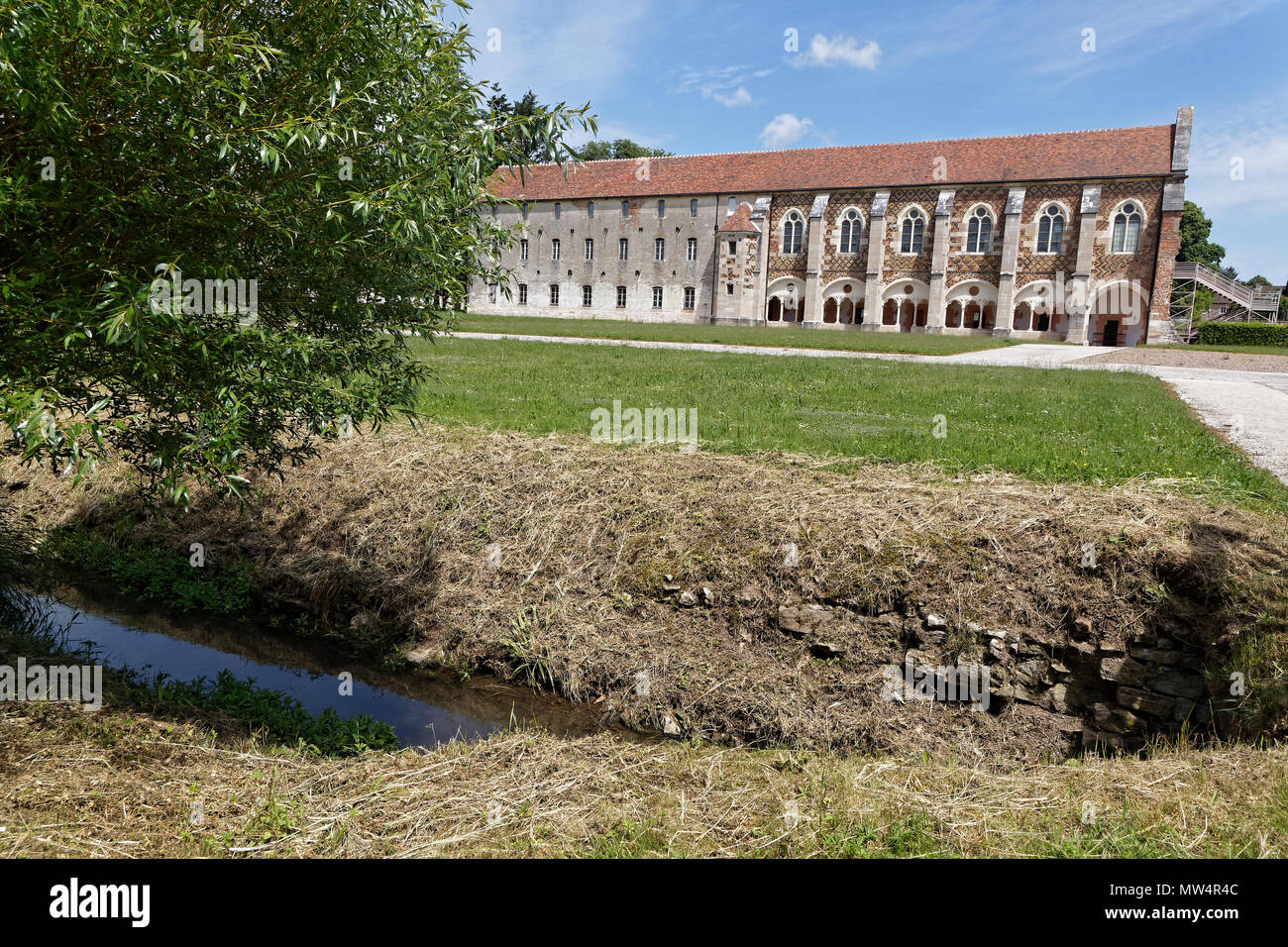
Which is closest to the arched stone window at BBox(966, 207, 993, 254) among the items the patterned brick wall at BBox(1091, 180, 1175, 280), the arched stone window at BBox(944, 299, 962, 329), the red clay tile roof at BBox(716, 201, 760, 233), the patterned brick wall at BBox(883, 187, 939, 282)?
the patterned brick wall at BBox(883, 187, 939, 282)

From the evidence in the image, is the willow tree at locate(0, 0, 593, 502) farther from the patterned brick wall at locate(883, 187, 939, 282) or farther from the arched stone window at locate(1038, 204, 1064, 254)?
the patterned brick wall at locate(883, 187, 939, 282)

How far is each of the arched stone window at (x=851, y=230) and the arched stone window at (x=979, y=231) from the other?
21.4 feet

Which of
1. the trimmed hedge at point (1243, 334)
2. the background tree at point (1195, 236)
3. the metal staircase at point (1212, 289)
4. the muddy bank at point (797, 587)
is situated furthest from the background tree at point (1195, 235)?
the muddy bank at point (797, 587)

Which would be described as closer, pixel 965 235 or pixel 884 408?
pixel 884 408

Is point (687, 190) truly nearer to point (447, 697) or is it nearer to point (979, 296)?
point (979, 296)

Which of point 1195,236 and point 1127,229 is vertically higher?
point 1195,236

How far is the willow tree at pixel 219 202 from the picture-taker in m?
4.07

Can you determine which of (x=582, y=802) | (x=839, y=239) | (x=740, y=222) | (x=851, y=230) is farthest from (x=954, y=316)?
(x=582, y=802)

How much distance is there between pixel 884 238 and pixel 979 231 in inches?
218

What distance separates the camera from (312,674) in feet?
25.3

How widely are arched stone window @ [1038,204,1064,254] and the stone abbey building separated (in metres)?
0.08

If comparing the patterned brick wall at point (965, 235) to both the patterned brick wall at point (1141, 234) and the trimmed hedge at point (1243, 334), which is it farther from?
the trimmed hedge at point (1243, 334)

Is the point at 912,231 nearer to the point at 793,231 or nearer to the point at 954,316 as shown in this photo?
the point at 954,316

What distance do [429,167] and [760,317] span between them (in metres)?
51.2
